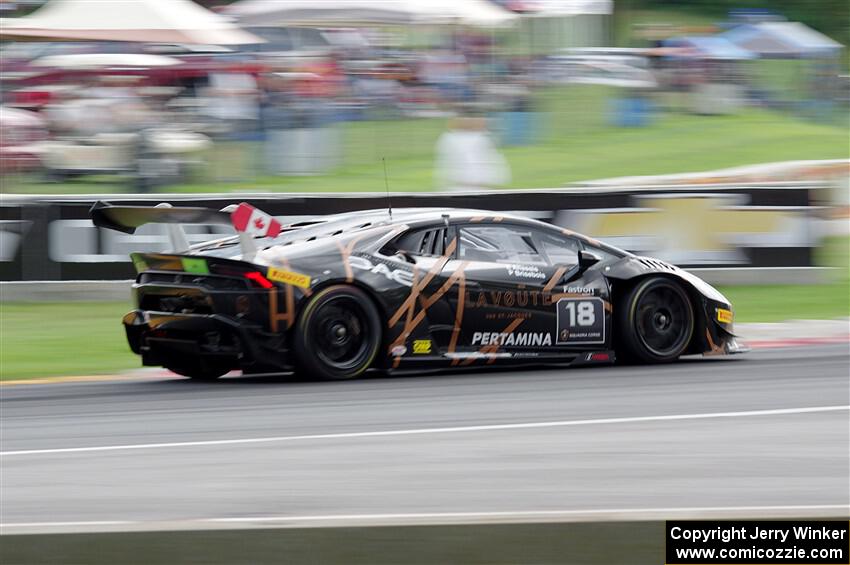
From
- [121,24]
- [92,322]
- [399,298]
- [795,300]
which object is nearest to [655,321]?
[399,298]

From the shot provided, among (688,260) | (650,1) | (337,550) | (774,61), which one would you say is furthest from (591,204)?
(650,1)

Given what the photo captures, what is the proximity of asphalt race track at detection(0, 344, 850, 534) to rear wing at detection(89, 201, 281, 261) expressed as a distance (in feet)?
3.42

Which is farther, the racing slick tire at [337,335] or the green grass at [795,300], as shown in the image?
→ the green grass at [795,300]

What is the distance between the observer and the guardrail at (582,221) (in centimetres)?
1434

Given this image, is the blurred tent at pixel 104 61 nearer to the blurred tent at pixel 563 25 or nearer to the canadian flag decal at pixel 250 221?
the blurred tent at pixel 563 25

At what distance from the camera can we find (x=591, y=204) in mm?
14945

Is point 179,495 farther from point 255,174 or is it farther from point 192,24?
point 192,24

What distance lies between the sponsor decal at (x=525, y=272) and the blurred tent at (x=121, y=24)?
11493 millimetres

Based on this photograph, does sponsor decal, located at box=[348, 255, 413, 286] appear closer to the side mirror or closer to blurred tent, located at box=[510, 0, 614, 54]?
the side mirror

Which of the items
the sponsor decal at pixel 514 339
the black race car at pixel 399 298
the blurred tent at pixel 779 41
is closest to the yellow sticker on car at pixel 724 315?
the black race car at pixel 399 298

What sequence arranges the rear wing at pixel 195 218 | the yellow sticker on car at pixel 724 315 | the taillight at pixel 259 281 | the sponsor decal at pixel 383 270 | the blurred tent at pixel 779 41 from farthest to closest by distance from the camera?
1. the blurred tent at pixel 779 41
2. the yellow sticker on car at pixel 724 315
3. the sponsor decal at pixel 383 270
4. the taillight at pixel 259 281
5. the rear wing at pixel 195 218

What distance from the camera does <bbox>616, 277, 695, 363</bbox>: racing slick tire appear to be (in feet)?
33.8

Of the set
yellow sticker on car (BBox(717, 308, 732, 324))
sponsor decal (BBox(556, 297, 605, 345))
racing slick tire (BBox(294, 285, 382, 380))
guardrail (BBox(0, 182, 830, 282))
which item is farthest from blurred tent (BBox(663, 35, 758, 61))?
racing slick tire (BBox(294, 285, 382, 380))

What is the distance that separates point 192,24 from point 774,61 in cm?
1358
